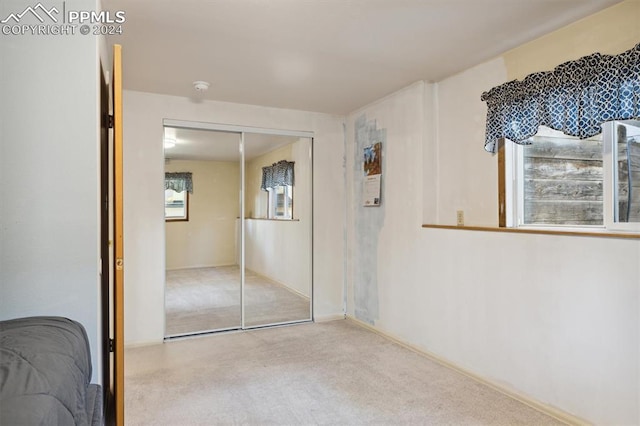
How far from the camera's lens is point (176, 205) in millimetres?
3963

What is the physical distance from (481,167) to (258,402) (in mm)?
2350

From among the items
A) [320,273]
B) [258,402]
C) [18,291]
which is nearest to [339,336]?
[320,273]

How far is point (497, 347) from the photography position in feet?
8.98

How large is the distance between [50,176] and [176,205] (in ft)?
7.08

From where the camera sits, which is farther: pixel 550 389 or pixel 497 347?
pixel 497 347

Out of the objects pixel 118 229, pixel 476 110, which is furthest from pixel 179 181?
pixel 476 110

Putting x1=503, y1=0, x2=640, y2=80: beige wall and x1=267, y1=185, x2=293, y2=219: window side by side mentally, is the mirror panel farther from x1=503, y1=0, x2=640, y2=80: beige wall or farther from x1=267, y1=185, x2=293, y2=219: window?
x1=503, y1=0, x2=640, y2=80: beige wall

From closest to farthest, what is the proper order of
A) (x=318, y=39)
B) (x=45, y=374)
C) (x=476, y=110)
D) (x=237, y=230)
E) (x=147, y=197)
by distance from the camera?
(x=45, y=374) → (x=318, y=39) → (x=476, y=110) → (x=147, y=197) → (x=237, y=230)

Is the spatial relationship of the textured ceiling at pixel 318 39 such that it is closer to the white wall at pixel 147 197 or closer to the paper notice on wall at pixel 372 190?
the white wall at pixel 147 197

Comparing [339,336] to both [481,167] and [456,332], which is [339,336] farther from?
[481,167]

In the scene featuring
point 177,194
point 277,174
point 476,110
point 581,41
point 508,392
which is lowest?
point 508,392

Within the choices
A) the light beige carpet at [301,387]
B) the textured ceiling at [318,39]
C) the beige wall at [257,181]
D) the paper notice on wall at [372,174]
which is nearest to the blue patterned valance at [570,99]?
the textured ceiling at [318,39]

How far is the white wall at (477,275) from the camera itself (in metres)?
2.12

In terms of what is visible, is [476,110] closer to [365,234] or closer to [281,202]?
[365,234]
